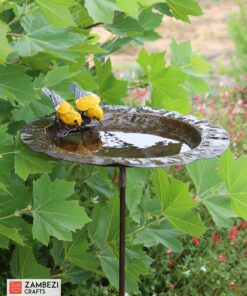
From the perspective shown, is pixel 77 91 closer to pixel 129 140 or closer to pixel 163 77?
pixel 129 140

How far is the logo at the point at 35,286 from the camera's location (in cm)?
205

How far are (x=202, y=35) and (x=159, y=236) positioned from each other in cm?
694

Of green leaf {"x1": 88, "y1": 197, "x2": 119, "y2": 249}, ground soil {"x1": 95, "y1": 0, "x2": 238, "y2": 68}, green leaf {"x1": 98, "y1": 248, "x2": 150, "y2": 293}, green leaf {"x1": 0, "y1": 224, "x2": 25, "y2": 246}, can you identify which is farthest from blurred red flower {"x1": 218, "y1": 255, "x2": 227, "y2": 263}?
ground soil {"x1": 95, "y1": 0, "x2": 238, "y2": 68}

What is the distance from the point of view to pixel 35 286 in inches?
80.6

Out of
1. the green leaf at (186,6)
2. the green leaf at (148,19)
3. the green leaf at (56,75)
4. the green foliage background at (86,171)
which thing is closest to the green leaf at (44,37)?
the green foliage background at (86,171)

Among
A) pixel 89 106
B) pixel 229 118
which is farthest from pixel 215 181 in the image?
pixel 229 118

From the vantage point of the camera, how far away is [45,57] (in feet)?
6.61

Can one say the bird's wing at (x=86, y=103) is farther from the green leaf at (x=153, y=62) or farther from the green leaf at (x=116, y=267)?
the green leaf at (x=116, y=267)

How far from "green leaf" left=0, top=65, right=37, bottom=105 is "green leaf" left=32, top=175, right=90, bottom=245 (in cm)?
23

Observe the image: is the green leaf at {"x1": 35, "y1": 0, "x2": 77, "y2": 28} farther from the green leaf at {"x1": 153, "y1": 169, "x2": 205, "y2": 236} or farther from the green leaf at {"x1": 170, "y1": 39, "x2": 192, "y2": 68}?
the green leaf at {"x1": 170, "y1": 39, "x2": 192, "y2": 68}

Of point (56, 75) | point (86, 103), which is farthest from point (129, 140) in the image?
point (56, 75)

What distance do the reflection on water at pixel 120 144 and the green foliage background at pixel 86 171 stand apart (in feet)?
0.33

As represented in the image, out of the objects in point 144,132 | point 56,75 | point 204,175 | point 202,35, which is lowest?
point 202,35

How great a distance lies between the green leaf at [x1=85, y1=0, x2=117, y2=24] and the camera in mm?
1434
